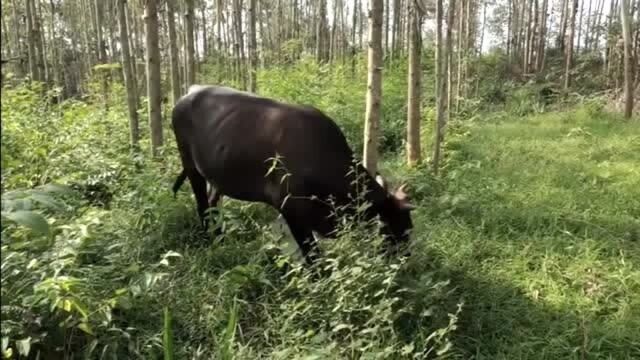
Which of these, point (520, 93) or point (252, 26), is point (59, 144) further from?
point (520, 93)

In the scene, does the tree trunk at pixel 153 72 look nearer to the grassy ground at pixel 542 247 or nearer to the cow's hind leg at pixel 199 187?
the cow's hind leg at pixel 199 187

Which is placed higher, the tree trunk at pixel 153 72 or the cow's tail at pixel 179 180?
the tree trunk at pixel 153 72

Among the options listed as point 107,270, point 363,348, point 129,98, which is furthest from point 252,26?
point 363,348

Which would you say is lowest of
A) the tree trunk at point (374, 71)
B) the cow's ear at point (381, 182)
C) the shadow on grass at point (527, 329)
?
the shadow on grass at point (527, 329)

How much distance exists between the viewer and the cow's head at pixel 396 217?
418 cm

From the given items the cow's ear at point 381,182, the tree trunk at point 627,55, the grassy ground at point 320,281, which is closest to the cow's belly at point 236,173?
the grassy ground at point 320,281

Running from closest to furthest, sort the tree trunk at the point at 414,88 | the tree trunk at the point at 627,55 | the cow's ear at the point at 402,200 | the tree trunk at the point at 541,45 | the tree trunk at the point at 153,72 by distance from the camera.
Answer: the cow's ear at the point at 402,200
the tree trunk at the point at 153,72
the tree trunk at the point at 414,88
the tree trunk at the point at 627,55
the tree trunk at the point at 541,45

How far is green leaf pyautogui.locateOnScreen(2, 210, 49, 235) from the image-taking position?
149 centimetres

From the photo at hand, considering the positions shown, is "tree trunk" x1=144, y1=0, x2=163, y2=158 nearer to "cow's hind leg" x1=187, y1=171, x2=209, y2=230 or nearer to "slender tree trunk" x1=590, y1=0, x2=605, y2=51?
"cow's hind leg" x1=187, y1=171, x2=209, y2=230

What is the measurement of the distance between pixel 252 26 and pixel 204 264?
7788 mm

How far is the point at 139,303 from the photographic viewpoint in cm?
358

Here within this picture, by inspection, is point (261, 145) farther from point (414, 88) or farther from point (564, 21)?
point (564, 21)

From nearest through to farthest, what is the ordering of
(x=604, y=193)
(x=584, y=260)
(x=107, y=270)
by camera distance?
1. (x=107, y=270)
2. (x=584, y=260)
3. (x=604, y=193)

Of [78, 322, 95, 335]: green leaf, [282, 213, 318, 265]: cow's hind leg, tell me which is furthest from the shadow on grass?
[78, 322, 95, 335]: green leaf
